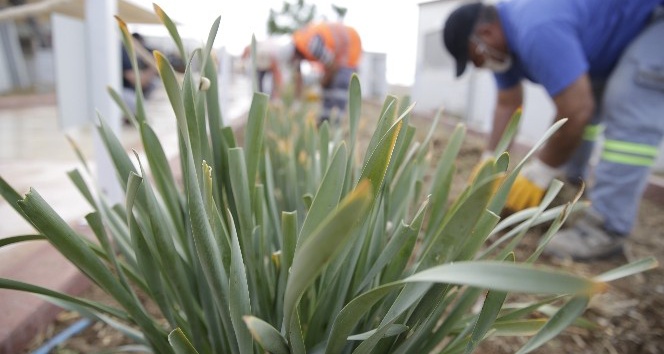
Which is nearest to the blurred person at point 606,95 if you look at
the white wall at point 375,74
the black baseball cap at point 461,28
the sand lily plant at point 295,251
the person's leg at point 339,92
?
the black baseball cap at point 461,28

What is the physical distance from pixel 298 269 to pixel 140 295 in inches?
35.5

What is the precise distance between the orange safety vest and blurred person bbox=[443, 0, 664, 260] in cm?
220

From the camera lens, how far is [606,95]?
5.22 ft

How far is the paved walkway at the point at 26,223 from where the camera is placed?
2.67 feet

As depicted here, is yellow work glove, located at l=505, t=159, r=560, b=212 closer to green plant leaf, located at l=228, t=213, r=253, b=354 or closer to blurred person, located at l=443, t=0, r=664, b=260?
blurred person, located at l=443, t=0, r=664, b=260

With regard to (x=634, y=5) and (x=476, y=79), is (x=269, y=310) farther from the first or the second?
(x=476, y=79)

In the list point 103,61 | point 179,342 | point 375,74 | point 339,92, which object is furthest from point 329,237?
point 375,74

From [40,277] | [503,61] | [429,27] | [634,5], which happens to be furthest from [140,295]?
[429,27]

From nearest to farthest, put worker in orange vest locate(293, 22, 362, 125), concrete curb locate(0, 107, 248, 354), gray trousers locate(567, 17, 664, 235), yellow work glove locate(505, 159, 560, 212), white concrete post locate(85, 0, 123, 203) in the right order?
1. concrete curb locate(0, 107, 248, 354)
2. white concrete post locate(85, 0, 123, 203)
3. gray trousers locate(567, 17, 664, 235)
4. yellow work glove locate(505, 159, 560, 212)
5. worker in orange vest locate(293, 22, 362, 125)

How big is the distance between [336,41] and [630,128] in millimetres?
2679

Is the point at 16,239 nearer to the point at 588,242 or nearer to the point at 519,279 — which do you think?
the point at 519,279

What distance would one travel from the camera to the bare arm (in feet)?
4.93

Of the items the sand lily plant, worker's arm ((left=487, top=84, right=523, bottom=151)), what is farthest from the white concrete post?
worker's arm ((left=487, top=84, right=523, bottom=151))

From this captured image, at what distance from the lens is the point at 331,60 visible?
3.81 metres
